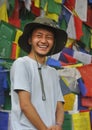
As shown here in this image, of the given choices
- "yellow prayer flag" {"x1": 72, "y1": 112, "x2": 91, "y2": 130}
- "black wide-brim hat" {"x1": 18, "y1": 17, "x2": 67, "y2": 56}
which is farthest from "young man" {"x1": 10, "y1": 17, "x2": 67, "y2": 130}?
"yellow prayer flag" {"x1": 72, "y1": 112, "x2": 91, "y2": 130}

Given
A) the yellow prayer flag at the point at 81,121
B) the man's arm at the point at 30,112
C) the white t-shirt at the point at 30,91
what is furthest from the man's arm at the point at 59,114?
the yellow prayer flag at the point at 81,121

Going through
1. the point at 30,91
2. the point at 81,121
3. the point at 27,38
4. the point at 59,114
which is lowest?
the point at 81,121

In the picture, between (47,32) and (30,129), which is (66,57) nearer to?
(47,32)

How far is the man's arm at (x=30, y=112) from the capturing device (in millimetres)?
2299

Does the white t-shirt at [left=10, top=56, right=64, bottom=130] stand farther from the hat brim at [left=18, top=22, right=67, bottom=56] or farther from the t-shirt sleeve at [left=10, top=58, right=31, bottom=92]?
the hat brim at [left=18, top=22, right=67, bottom=56]

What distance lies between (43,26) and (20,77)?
16.5 inches

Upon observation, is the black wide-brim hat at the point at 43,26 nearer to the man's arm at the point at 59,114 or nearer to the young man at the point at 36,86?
the young man at the point at 36,86

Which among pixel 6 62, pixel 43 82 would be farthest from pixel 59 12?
pixel 43 82

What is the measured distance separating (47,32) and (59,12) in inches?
118

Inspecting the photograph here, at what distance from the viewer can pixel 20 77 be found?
2.37 meters

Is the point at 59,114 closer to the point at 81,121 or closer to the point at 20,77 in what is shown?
the point at 20,77

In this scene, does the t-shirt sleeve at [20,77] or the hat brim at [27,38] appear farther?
the hat brim at [27,38]

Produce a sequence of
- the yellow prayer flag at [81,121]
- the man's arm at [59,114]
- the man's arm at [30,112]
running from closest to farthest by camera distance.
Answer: the man's arm at [30,112] < the man's arm at [59,114] < the yellow prayer flag at [81,121]

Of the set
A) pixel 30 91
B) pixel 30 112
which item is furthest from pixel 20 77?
pixel 30 112
